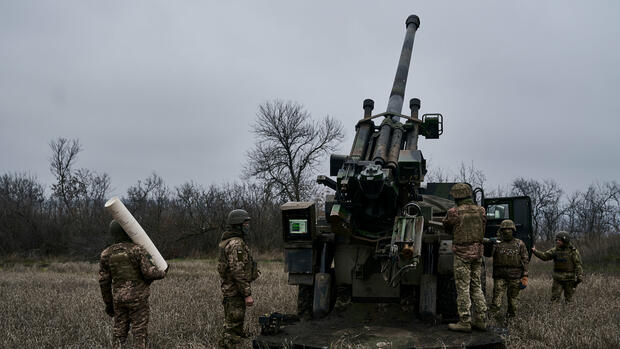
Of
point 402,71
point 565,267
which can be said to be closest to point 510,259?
point 565,267

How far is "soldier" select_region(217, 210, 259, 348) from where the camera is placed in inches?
224

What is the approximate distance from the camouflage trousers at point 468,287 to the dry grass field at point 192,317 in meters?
0.49

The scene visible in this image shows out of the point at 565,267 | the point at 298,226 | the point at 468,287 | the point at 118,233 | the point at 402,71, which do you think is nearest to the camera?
the point at 118,233

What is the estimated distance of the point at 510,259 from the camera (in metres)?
7.88

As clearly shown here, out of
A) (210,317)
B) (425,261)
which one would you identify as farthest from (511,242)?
(210,317)

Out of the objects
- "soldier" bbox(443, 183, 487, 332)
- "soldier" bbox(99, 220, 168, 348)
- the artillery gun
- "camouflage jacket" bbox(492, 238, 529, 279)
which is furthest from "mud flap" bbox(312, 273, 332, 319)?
"camouflage jacket" bbox(492, 238, 529, 279)

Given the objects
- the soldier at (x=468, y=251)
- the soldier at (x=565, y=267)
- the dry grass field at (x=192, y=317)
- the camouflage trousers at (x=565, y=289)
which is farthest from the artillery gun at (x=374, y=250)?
the camouflage trousers at (x=565, y=289)

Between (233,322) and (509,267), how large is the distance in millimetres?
4458

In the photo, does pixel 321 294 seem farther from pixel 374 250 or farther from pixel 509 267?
pixel 509 267

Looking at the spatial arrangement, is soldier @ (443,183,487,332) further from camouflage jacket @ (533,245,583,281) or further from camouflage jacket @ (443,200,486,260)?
camouflage jacket @ (533,245,583,281)

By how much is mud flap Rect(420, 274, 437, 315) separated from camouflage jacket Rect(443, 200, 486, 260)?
0.62 meters

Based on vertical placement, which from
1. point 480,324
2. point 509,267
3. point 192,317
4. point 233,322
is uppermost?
point 509,267

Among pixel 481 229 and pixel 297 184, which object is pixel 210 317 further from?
pixel 297 184

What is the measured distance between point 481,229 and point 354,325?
75.5 inches
